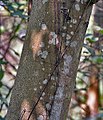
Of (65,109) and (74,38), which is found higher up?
(74,38)

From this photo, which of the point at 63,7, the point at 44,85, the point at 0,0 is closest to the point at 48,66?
the point at 44,85

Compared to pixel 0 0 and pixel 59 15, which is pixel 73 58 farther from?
pixel 0 0

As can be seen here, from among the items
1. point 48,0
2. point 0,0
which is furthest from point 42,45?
point 0,0

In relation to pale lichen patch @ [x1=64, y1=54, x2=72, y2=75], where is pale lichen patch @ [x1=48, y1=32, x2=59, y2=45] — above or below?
above

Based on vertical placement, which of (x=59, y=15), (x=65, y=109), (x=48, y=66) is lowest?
(x=65, y=109)

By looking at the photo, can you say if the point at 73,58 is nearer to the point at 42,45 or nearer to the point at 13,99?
the point at 42,45

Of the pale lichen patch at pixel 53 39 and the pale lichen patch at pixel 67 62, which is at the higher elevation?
the pale lichen patch at pixel 53 39

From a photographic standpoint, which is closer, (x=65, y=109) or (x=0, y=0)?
(x=65, y=109)
